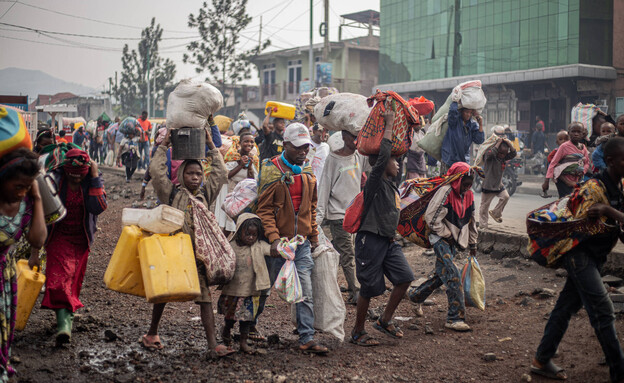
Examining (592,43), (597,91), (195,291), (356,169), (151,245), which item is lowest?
(195,291)

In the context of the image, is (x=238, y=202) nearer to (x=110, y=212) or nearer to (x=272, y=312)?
(x=272, y=312)

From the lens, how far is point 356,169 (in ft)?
21.7

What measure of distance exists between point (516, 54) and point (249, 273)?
24576mm

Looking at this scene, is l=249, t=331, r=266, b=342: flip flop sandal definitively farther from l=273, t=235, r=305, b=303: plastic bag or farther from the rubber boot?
the rubber boot

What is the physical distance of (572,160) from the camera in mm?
8094

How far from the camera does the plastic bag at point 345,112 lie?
600 centimetres

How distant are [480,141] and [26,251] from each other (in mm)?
5223

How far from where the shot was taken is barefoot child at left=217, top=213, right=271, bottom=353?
4.77m

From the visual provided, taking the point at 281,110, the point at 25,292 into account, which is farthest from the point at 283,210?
the point at 281,110

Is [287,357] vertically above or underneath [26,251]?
underneath

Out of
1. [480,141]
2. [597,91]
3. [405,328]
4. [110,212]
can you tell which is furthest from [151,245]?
[597,91]

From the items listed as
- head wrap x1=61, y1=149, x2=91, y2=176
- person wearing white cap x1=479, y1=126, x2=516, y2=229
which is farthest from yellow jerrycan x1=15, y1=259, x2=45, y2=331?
person wearing white cap x1=479, y1=126, x2=516, y2=229

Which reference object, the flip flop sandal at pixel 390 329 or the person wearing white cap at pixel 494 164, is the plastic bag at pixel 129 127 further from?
the flip flop sandal at pixel 390 329

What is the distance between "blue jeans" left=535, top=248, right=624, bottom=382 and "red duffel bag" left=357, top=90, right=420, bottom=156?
173 cm
